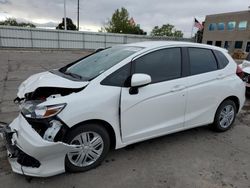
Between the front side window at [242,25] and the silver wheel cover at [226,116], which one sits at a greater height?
the front side window at [242,25]

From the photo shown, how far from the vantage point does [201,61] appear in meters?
3.66

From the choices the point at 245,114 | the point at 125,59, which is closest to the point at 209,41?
the point at 245,114

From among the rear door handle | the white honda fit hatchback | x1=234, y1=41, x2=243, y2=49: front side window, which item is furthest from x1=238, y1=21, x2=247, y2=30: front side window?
the rear door handle

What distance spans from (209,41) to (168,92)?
1762 inches

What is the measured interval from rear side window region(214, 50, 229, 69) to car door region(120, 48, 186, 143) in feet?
3.00

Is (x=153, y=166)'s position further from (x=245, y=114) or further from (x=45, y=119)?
(x=245, y=114)

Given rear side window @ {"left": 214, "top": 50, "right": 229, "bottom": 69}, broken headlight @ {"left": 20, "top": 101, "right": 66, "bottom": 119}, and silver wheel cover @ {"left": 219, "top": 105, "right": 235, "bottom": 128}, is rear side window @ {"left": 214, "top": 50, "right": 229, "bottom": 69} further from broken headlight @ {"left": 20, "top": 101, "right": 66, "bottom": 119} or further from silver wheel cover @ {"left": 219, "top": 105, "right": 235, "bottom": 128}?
broken headlight @ {"left": 20, "top": 101, "right": 66, "bottom": 119}

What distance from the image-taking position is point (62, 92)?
277 cm

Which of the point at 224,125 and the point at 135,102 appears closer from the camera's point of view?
the point at 135,102

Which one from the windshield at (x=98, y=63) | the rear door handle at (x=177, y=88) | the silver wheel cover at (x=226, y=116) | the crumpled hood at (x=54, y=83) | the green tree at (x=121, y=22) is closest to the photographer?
the crumpled hood at (x=54, y=83)

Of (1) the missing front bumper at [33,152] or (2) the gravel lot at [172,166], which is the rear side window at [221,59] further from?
(1) the missing front bumper at [33,152]

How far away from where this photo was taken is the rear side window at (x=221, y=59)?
154 inches

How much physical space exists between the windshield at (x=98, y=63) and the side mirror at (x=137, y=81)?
42cm

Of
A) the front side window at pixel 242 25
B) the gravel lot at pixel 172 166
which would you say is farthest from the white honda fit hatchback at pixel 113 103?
the front side window at pixel 242 25
